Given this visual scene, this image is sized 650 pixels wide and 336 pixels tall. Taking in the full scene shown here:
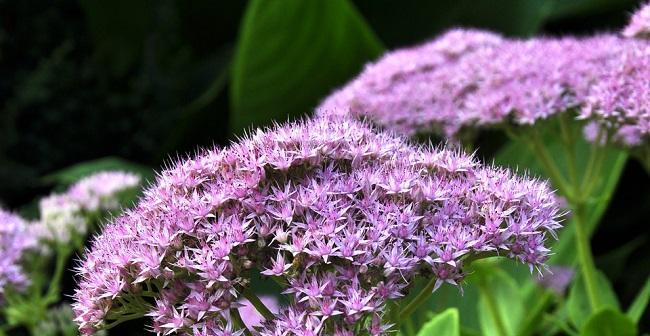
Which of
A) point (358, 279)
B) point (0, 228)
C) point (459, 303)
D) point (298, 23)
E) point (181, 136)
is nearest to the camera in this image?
point (358, 279)

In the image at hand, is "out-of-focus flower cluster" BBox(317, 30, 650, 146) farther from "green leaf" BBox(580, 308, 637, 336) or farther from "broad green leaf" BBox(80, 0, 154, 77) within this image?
"broad green leaf" BBox(80, 0, 154, 77)

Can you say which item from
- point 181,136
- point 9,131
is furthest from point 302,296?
point 9,131

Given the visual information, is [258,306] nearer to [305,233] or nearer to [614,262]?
[305,233]

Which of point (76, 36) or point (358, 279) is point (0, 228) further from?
point (76, 36)

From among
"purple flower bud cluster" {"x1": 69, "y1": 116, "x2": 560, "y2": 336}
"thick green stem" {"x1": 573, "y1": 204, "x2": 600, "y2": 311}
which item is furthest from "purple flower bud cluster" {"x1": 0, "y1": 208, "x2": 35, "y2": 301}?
"thick green stem" {"x1": 573, "y1": 204, "x2": 600, "y2": 311}

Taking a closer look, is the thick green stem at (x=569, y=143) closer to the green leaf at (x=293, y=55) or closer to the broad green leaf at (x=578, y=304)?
the broad green leaf at (x=578, y=304)

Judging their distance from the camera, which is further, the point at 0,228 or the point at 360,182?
the point at 0,228

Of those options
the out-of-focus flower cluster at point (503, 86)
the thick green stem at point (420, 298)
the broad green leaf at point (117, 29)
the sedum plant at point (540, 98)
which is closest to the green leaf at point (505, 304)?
the sedum plant at point (540, 98)

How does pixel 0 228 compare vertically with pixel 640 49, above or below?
above
